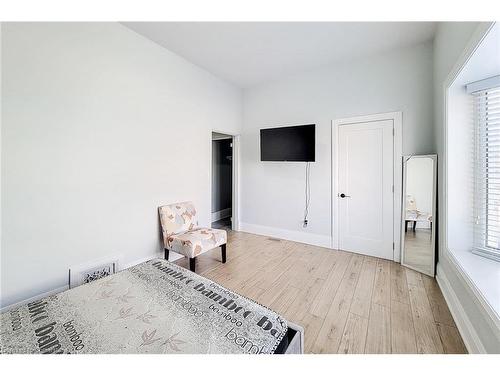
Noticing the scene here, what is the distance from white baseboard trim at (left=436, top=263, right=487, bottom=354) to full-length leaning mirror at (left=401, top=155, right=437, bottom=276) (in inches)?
15.6

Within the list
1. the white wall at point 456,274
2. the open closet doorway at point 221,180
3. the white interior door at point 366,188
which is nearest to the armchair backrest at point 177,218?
the open closet doorway at point 221,180

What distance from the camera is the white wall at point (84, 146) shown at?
1.76m

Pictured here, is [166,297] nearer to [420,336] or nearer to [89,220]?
[89,220]

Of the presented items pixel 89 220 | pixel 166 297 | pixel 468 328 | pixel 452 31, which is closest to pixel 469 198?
pixel 468 328

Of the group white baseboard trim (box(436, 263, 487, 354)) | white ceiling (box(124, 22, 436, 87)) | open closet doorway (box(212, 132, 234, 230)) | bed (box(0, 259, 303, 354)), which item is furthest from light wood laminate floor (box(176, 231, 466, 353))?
white ceiling (box(124, 22, 436, 87))

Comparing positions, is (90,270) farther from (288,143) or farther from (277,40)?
(277,40)

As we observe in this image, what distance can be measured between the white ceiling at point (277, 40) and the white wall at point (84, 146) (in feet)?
1.20

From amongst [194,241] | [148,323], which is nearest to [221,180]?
[194,241]

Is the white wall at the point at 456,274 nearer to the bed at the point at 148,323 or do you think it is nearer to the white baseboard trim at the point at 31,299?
the bed at the point at 148,323

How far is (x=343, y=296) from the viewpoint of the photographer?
2.12 metres

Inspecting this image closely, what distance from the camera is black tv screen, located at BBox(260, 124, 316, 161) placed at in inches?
133
